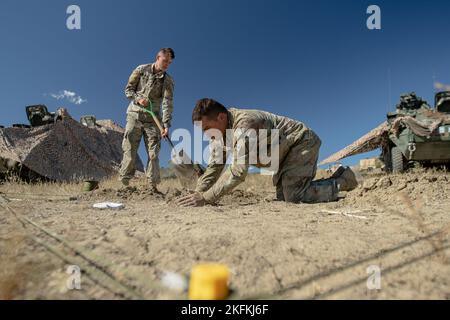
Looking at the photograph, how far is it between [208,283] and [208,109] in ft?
6.83

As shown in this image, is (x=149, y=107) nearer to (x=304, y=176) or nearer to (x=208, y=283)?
(x=304, y=176)

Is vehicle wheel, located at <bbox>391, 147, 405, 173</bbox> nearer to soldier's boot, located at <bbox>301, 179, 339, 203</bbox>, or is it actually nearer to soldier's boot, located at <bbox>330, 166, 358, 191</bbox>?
soldier's boot, located at <bbox>330, 166, 358, 191</bbox>

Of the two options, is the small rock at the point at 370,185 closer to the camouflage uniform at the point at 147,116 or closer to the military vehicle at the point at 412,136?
the camouflage uniform at the point at 147,116

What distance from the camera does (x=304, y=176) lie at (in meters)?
3.24

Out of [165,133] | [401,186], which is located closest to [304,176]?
[401,186]

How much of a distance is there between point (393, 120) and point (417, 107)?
0.98m

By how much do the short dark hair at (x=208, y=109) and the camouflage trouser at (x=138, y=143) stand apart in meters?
1.45

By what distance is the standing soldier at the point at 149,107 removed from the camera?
4.09 metres

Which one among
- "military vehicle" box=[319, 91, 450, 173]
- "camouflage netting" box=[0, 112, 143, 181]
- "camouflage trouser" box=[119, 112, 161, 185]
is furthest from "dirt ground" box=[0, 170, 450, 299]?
"military vehicle" box=[319, 91, 450, 173]

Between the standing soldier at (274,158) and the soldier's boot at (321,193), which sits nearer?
the standing soldier at (274,158)

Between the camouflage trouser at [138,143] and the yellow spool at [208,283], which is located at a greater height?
the camouflage trouser at [138,143]

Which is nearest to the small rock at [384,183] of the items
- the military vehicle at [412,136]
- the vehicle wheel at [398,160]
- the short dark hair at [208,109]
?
the short dark hair at [208,109]
